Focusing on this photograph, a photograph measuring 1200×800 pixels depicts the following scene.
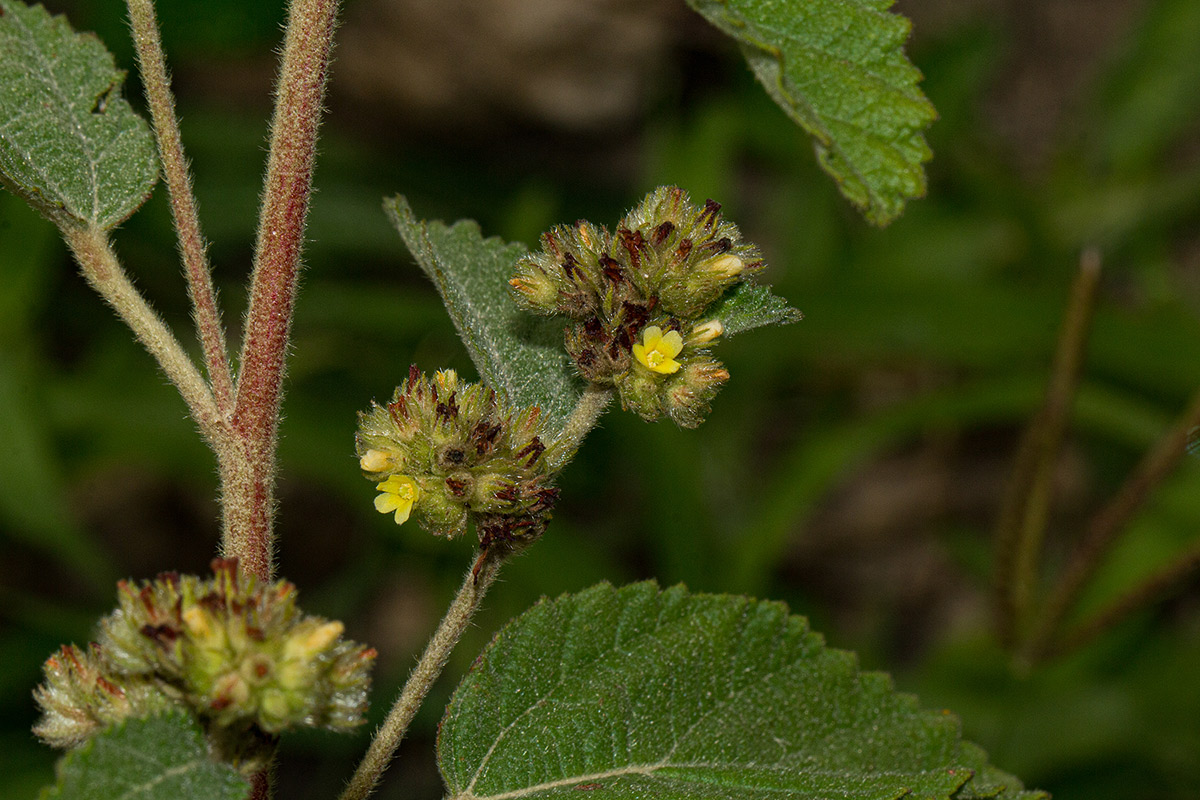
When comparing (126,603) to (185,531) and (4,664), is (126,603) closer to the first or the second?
(4,664)

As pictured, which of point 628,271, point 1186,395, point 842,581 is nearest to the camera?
point 628,271

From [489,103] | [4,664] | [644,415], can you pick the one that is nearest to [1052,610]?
[644,415]

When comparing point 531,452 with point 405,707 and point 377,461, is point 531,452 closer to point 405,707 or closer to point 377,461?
point 377,461

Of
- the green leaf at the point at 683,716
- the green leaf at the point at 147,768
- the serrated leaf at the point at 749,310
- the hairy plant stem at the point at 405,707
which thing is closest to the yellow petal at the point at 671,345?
the serrated leaf at the point at 749,310

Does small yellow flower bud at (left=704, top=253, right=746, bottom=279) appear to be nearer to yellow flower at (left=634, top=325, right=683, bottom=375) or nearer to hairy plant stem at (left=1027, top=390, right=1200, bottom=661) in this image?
yellow flower at (left=634, top=325, right=683, bottom=375)

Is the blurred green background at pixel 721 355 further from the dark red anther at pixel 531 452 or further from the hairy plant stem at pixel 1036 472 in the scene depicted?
the dark red anther at pixel 531 452

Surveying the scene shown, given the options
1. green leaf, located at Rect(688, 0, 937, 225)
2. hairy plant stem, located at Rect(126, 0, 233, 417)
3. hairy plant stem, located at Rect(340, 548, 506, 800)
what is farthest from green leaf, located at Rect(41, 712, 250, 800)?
green leaf, located at Rect(688, 0, 937, 225)
